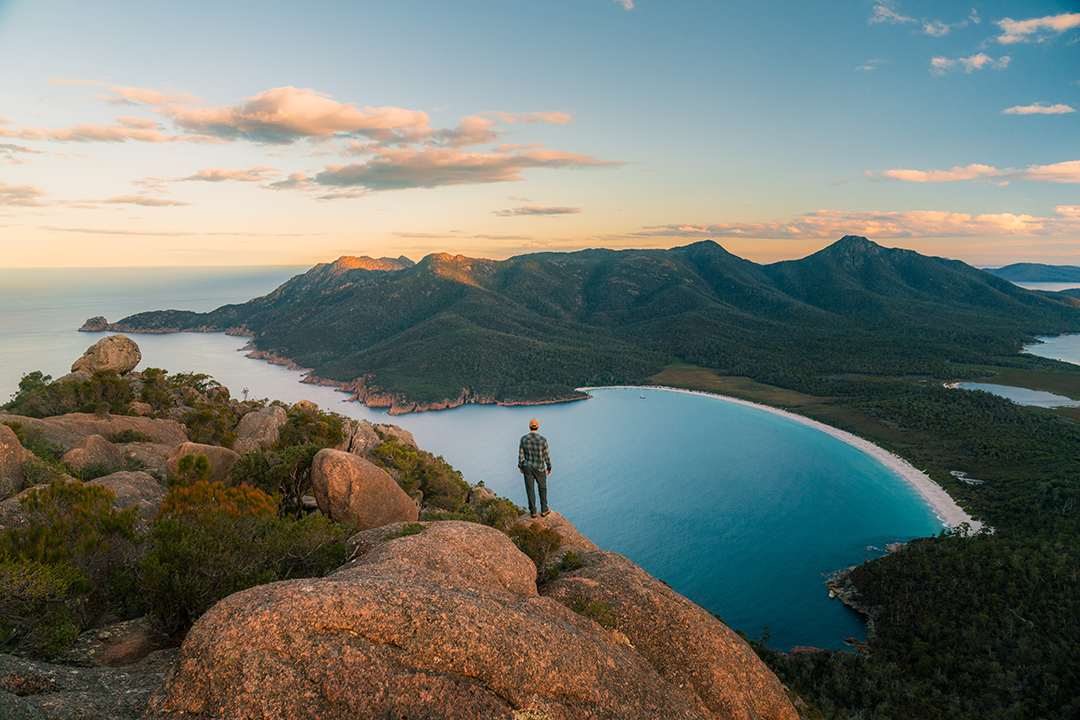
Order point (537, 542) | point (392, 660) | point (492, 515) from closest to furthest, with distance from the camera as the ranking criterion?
point (392, 660) → point (537, 542) → point (492, 515)

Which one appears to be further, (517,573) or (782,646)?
(782,646)

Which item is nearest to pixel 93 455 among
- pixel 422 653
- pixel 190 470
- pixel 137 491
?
pixel 190 470

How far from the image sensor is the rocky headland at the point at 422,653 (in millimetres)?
6211

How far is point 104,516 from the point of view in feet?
33.8

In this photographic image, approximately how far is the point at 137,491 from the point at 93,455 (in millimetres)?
7754

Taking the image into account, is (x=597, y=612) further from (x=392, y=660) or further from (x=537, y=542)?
(x=392, y=660)

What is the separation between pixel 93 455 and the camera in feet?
68.7

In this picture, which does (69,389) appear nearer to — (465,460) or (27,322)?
(465,460)

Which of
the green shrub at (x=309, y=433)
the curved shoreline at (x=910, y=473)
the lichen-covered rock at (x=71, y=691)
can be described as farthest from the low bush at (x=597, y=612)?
the curved shoreline at (x=910, y=473)

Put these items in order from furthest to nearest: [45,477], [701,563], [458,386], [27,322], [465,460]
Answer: [27,322] → [458,386] → [465,460] → [701,563] → [45,477]

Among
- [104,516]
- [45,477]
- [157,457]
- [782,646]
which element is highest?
[104,516]

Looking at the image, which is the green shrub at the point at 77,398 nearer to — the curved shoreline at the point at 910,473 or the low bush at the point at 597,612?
the low bush at the point at 597,612

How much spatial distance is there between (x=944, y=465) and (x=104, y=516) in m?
115

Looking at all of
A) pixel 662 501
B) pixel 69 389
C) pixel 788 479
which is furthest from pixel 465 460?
pixel 69 389
